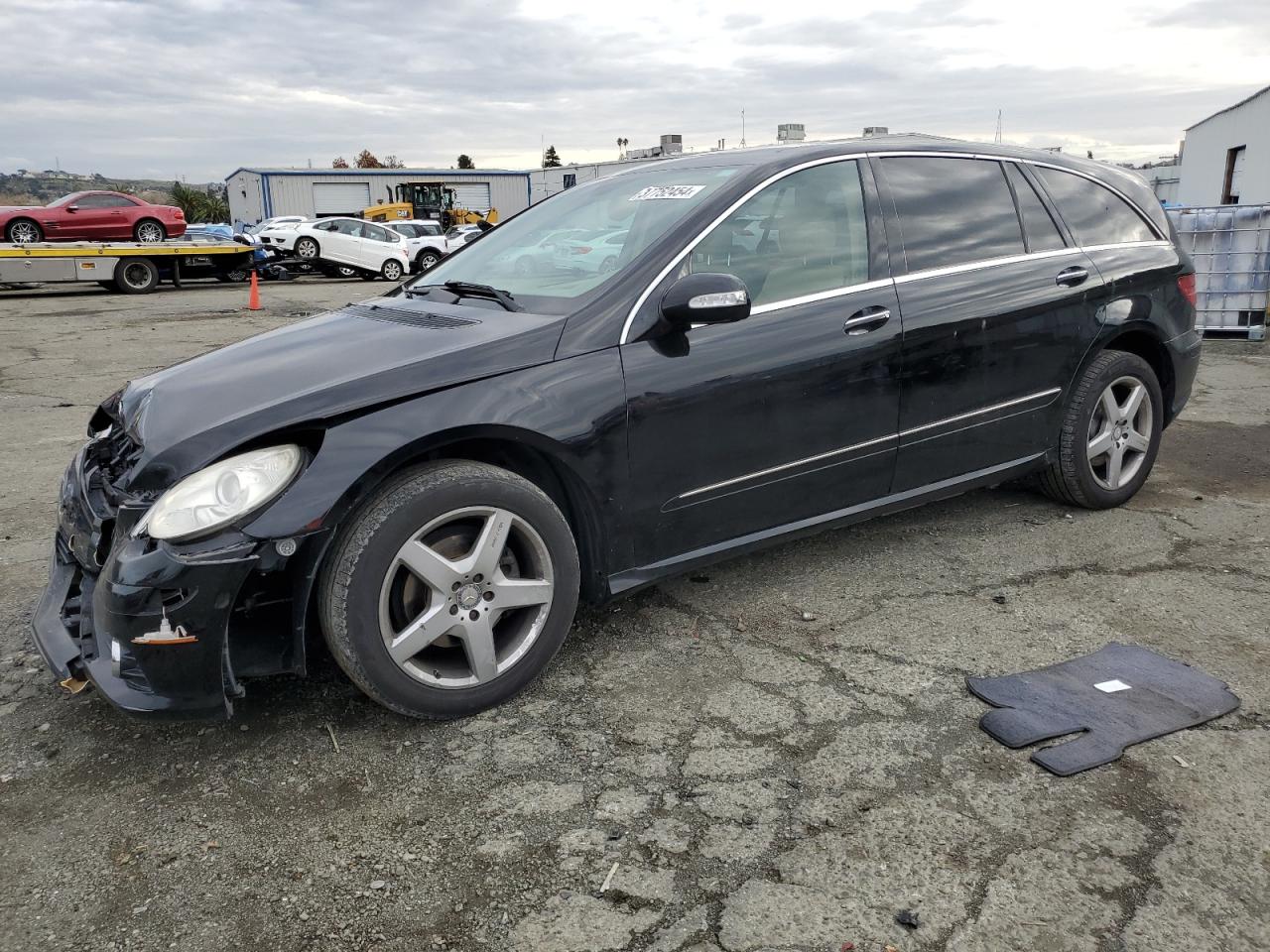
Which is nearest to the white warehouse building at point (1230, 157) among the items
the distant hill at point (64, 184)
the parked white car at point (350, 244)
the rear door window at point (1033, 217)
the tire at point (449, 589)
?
the parked white car at point (350, 244)

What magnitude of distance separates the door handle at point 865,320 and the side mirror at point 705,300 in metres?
0.58

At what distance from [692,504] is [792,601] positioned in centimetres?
73

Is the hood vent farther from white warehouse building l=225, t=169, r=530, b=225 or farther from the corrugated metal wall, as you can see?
the corrugated metal wall

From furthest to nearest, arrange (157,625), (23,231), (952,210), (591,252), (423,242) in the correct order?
(423,242), (23,231), (952,210), (591,252), (157,625)

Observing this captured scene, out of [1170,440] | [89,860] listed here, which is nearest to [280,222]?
[1170,440]

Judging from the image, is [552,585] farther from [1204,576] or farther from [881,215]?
[1204,576]

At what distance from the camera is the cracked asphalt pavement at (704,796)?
6.72 feet

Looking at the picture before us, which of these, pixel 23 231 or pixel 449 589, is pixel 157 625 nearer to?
pixel 449 589

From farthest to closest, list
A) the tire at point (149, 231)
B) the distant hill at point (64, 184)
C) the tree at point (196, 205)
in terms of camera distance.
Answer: the distant hill at point (64, 184), the tree at point (196, 205), the tire at point (149, 231)

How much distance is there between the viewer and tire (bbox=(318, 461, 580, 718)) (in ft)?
8.48

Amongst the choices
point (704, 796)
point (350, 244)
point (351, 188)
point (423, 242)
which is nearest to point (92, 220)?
point (350, 244)

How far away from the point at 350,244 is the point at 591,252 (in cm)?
2217

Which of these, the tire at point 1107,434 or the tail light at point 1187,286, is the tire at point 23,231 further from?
the tail light at point 1187,286

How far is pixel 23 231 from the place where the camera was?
19.8 metres
